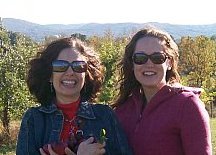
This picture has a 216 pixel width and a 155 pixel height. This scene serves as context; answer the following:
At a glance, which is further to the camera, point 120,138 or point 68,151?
point 120,138

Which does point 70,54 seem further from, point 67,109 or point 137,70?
point 137,70

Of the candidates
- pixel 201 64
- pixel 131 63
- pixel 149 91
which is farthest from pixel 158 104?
pixel 201 64

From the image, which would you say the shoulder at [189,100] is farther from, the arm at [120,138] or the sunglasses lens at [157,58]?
the arm at [120,138]

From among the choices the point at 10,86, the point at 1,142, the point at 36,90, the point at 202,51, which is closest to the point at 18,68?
the point at 10,86

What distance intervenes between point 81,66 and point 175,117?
0.78 m

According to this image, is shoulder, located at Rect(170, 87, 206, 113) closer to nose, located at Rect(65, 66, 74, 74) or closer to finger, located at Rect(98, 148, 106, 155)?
finger, located at Rect(98, 148, 106, 155)

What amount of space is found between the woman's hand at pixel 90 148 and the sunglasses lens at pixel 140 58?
690 millimetres

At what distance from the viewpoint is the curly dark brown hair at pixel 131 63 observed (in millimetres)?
3621

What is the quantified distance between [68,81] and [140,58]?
561mm

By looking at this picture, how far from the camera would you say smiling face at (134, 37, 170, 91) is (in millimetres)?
3504

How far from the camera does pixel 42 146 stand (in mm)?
3430

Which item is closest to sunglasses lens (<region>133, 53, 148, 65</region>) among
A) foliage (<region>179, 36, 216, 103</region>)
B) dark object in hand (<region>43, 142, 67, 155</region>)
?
dark object in hand (<region>43, 142, 67, 155</region>)

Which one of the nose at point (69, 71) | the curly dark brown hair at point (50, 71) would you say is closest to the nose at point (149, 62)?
the curly dark brown hair at point (50, 71)

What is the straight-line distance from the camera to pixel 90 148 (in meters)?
3.21
